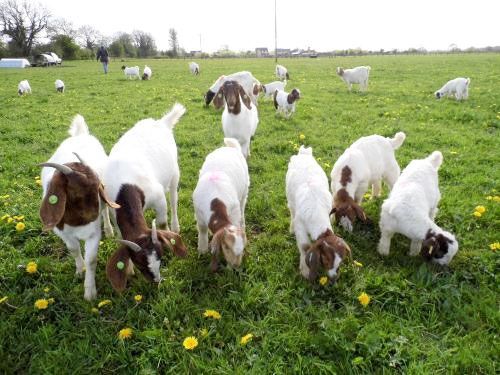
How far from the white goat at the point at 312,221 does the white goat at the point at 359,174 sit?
0.27 metres

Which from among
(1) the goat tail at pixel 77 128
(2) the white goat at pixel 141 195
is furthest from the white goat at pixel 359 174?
(1) the goat tail at pixel 77 128

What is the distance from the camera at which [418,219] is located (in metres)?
4.22

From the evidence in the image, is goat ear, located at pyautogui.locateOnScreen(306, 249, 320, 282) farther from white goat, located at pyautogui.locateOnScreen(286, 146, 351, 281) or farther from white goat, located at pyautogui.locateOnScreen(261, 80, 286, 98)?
white goat, located at pyautogui.locateOnScreen(261, 80, 286, 98)

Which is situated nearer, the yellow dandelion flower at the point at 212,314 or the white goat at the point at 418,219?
the yellow dandelion flower at the point at 212,314

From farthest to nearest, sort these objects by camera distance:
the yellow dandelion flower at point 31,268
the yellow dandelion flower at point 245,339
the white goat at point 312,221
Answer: the yellow dandelion flower at point 31,268 → the white goat at point 312,221 → the yellow dandelion flower at point 245,339

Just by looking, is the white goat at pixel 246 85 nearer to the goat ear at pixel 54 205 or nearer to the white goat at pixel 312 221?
the white goat at pixel 312 221

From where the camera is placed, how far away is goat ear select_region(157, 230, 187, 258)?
3.56 metres

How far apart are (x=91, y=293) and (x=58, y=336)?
48cm

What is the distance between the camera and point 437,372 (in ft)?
9.51

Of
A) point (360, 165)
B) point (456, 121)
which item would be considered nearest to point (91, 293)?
point (360, 165)

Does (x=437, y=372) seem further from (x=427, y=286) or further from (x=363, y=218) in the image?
(x=363, y=218)

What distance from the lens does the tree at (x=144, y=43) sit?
244 ft

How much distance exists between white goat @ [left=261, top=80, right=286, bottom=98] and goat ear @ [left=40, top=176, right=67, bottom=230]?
38.4 feet

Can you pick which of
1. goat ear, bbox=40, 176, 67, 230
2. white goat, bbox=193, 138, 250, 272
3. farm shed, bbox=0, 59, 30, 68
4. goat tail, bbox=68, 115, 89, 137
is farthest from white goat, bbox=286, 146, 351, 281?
farm shed, bbox=0, 59, 30, 68
